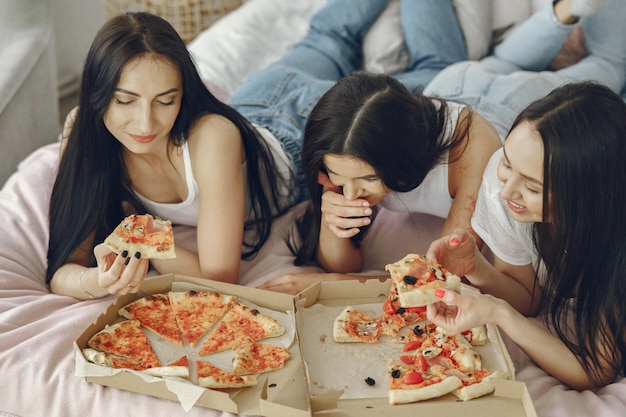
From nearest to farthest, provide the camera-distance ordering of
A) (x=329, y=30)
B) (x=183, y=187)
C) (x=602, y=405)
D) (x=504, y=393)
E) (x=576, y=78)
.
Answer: (x=504, y=393) < (x=602, y=405) < (x=183, y=187) < (x=576, y=78) < (x=329, y=30)

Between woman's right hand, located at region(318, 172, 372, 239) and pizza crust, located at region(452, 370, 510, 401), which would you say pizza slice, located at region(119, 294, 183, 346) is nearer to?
woman's right hand, located at region(318, 172, 372, 239)

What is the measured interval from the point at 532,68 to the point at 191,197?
129 centimetres

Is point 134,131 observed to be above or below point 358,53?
above

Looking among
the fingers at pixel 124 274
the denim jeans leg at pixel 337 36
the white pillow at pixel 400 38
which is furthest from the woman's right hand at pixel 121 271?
the white pillow at pixel 400 38

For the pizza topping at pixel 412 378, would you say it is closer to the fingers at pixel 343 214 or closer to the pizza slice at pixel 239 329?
the pizza slice at pixel 239 329

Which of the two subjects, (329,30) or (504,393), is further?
(329,30)

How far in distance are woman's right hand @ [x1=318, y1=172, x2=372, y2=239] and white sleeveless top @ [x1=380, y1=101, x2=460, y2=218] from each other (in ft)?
0.61

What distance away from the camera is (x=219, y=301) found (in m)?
1.73

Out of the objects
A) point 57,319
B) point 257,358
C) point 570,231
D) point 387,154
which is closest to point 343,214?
point 387,154

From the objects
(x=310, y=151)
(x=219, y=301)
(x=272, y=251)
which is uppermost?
(x=310, y=151)

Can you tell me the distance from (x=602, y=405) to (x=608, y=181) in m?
0.42

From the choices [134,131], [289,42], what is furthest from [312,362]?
[289,42]

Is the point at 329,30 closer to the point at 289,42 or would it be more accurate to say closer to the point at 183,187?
the point at 289,42

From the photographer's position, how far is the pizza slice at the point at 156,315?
65.5 inches
